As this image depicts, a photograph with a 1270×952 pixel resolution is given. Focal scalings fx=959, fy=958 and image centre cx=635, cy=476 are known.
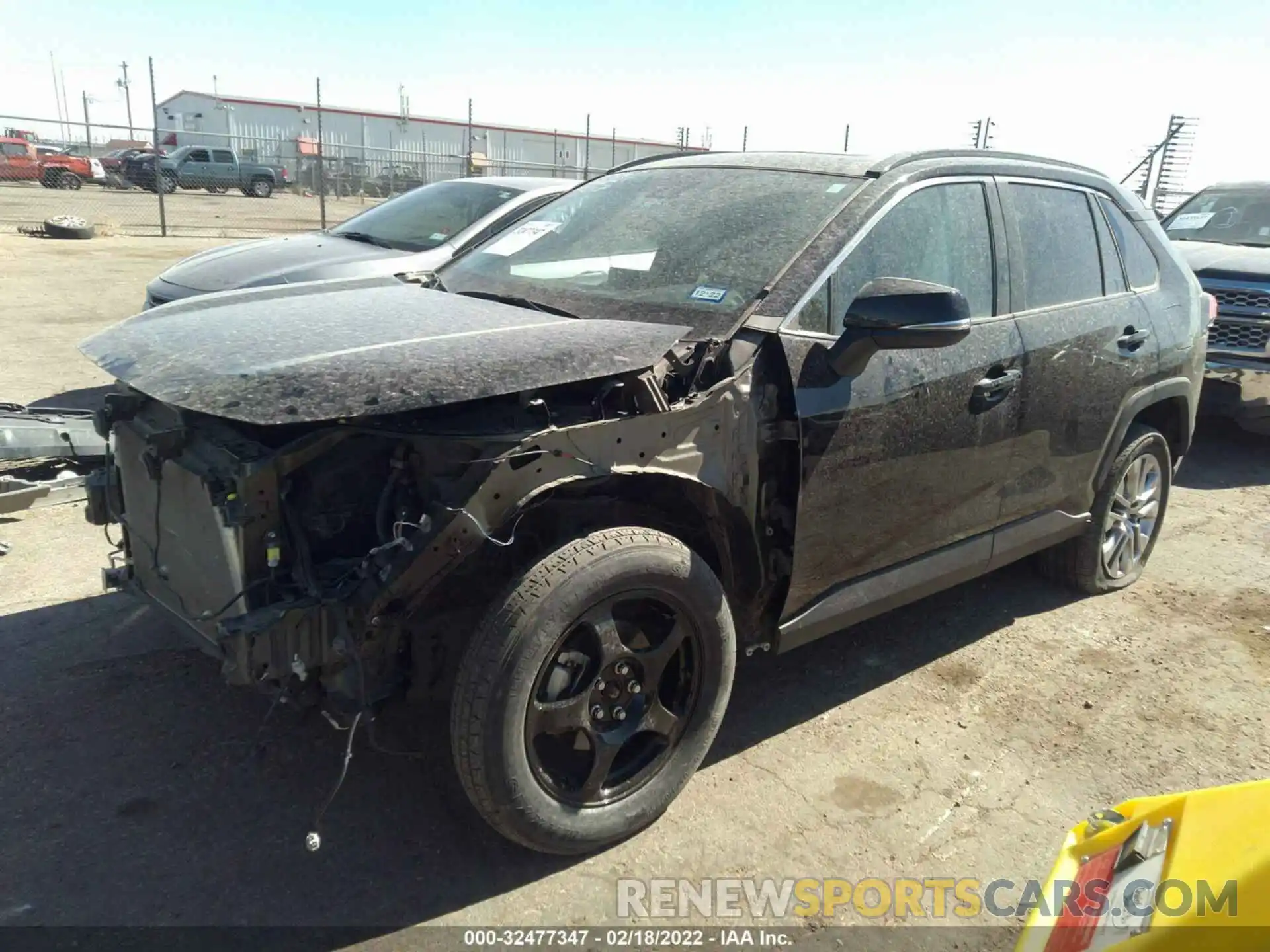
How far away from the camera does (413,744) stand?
125 inches

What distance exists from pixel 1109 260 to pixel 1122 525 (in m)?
1.29

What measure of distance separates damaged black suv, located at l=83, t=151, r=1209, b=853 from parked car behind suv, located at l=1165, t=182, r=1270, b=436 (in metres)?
4.44

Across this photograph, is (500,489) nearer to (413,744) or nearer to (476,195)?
(413,744)

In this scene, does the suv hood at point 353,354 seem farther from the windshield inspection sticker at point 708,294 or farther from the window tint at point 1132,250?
the window tint at point 1132,250

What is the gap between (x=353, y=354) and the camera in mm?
2510

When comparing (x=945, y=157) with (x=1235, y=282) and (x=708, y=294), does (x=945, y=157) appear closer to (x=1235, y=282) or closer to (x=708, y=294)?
(x=708, y=294)

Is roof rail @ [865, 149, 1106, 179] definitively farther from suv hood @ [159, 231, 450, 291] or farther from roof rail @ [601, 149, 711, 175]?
suv hood @ [159, 231, 450, 291]

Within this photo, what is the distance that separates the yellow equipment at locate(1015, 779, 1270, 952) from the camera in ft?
4.88

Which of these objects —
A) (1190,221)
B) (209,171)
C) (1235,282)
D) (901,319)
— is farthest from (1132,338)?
(209,171)

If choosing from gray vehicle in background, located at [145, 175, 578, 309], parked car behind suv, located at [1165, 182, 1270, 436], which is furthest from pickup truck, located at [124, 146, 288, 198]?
parked car behind suv, located at [1165, 182, 1270, 436]

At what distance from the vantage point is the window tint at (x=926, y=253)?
121 inches

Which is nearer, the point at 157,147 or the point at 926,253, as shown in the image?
the point at 926,253

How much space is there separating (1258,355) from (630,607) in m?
6.74

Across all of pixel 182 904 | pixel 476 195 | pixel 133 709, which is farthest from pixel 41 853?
pixel 476 195
